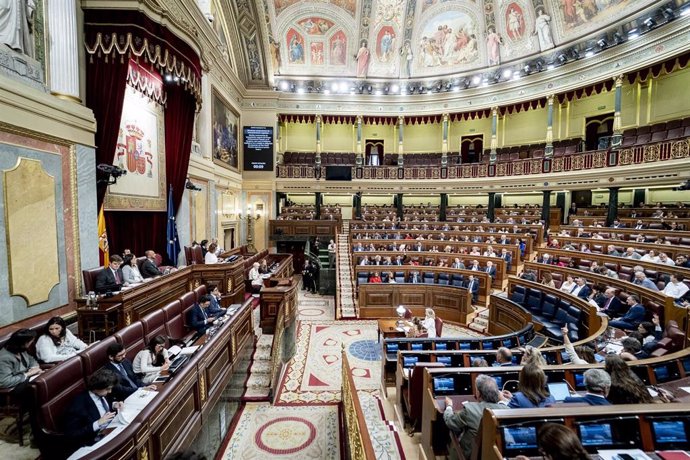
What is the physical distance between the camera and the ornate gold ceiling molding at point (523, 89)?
10766 mm

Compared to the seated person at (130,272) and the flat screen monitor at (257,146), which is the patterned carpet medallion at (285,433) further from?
the flat screen monitor at (257,146)

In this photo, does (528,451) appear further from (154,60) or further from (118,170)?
(154,60)

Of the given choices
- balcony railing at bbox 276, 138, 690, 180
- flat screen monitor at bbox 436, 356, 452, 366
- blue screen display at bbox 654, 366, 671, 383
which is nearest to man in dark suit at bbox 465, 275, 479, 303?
flat screen monitor at bbox 436, 356, 452, 366

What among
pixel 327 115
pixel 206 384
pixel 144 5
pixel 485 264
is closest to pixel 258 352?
pixel 206 384

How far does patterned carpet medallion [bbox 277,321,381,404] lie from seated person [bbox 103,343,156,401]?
2551 millimetres

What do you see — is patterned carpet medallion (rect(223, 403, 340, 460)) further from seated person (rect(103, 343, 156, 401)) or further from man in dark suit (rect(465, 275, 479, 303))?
man in dark suit (rect(465, 275, 479, 303))

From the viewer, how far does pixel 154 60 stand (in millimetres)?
5664

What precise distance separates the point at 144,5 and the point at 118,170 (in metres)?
2.64

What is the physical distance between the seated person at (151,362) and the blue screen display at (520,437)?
Result: 3350 mm

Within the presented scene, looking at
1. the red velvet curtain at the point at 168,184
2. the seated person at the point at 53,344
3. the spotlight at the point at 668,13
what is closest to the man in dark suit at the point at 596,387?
the seated person at the point at 53,344

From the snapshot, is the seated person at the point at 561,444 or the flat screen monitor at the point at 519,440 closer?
the seated person at the point at 561,444

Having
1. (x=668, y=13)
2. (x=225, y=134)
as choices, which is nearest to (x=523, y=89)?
(x=668, y=13)

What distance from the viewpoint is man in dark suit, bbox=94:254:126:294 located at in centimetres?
490

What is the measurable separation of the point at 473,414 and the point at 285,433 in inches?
112
